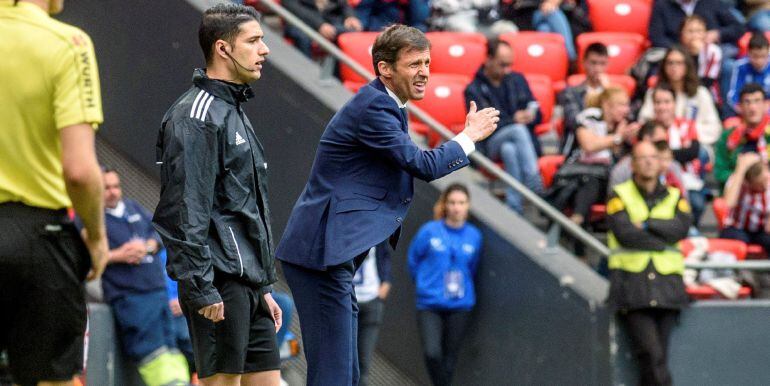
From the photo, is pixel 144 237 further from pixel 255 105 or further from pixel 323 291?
pixel 323 291

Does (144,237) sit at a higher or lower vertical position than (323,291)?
lower

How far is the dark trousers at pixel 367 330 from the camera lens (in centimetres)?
967

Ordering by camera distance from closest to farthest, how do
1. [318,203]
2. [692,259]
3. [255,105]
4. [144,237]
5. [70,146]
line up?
[70,146], [318,203], [144,237], [692,259], [255,105]

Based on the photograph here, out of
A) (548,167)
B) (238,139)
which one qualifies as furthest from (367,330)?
(238,139)

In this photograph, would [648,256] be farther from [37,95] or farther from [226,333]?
[37,95]

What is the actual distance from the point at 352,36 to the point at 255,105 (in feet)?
4.04

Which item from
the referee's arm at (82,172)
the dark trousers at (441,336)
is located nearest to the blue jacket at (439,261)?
the dark trousers at (441,336)

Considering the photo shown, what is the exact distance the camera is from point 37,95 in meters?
4.30

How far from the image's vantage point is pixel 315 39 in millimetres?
10586

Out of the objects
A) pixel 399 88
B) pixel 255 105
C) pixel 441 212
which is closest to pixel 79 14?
pixel 255 105

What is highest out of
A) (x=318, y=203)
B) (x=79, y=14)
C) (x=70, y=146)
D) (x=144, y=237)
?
(x=70, y=146)

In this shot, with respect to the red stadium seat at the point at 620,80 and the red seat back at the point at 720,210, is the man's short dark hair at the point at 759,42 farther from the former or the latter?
the red seat back at the point at 720,210

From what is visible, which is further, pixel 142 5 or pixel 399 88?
pixel 142 5

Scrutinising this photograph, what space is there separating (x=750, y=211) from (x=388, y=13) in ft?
12.2
